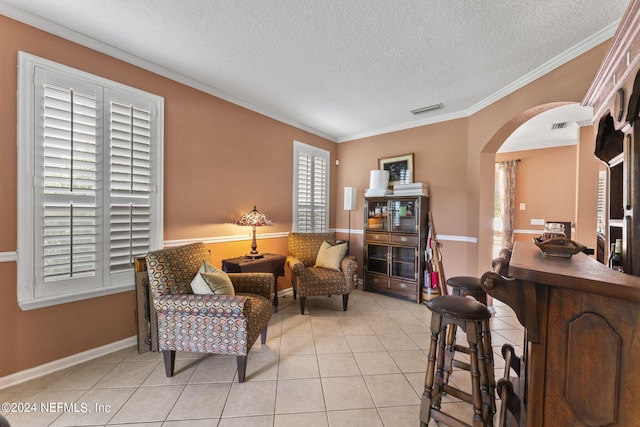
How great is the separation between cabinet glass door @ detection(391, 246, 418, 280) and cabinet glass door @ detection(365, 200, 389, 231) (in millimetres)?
Answer: 391

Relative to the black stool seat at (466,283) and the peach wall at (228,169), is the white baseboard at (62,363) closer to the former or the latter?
the peach wall at (228,169)

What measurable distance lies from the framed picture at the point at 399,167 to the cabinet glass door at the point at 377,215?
43 centimetres

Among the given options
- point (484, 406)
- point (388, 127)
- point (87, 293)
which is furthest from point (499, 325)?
point (87, 293)

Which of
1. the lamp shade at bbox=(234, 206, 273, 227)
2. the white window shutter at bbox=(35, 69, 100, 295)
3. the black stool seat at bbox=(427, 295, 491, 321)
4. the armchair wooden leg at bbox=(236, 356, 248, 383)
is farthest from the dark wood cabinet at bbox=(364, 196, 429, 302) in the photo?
the white window shutter at bbox=(35, 69, 100, 295)

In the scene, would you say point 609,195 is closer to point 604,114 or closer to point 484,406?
point 604,114

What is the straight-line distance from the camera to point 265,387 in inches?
72.3

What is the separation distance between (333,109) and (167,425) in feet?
11.6

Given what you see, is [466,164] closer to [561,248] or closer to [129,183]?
[561,248]

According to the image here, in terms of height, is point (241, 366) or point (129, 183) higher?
point (129, 183)

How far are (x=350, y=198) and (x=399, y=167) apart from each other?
94cm

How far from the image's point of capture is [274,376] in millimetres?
1956

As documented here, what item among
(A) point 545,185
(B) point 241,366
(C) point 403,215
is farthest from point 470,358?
(A) point 545,185

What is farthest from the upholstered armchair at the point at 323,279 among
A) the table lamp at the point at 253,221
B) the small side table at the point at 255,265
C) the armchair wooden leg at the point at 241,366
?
the armchair wooden leg at the point at 241,366

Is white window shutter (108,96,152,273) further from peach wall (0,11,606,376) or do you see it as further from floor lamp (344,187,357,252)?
floor lamp (344,187,357,252)
